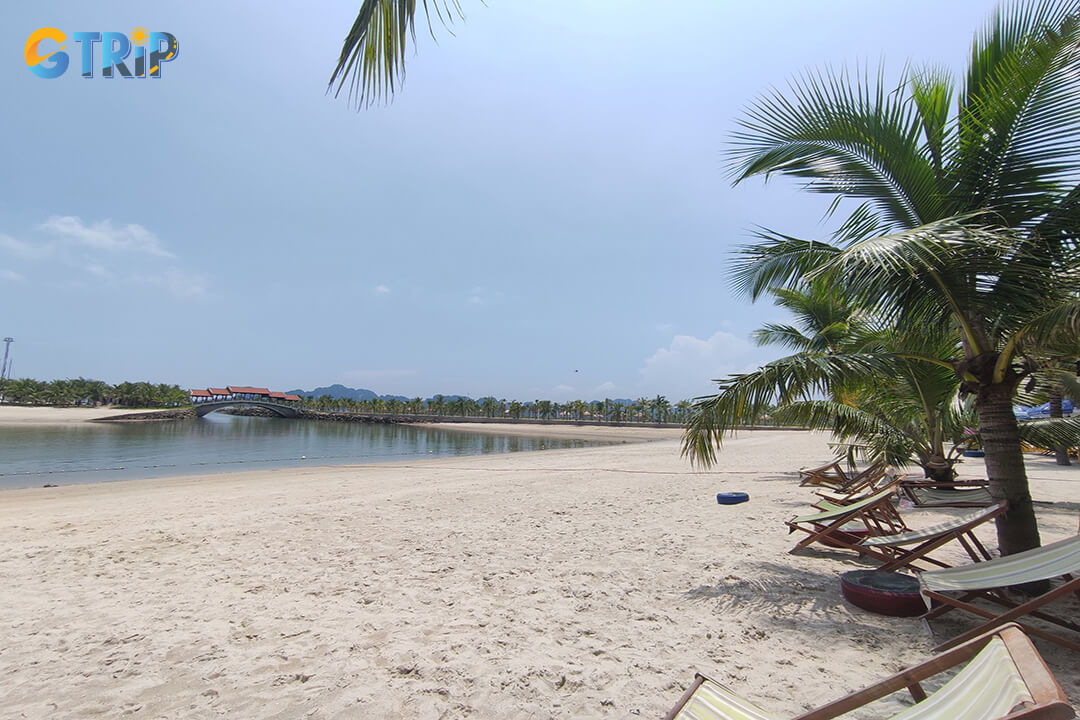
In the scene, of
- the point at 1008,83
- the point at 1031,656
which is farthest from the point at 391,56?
the point at 1008,83

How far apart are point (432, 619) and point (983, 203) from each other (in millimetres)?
5021

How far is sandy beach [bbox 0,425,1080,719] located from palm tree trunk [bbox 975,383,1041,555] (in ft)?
2.80

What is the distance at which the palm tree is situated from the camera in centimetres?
335

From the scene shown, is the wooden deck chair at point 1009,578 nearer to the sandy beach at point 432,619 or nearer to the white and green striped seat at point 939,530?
the sandy beach at point 432,619

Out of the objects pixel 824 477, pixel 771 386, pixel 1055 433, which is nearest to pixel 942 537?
pixel 771 386

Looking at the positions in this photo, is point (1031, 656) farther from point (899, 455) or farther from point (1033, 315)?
point (899, 455)

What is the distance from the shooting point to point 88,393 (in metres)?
96.2

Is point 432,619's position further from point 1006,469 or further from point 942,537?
point 1006,469

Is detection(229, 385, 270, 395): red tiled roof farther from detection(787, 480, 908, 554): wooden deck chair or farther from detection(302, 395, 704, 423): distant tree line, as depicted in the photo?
detection(787, 480, 908, 554): wooden deck chair

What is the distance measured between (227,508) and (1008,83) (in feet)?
33.6

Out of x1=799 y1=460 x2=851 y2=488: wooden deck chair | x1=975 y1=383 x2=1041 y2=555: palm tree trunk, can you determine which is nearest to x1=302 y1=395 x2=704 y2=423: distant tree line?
x1=799 y1=460 x2=851 y2=488: wooden deck chair

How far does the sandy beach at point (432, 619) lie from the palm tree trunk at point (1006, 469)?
85 centimetres

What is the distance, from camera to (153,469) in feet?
62.3

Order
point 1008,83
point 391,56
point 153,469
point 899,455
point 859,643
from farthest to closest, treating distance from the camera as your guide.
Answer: point 153,469 < point 899,455 < point 1008,83 < point 859,643 < point 391,56
